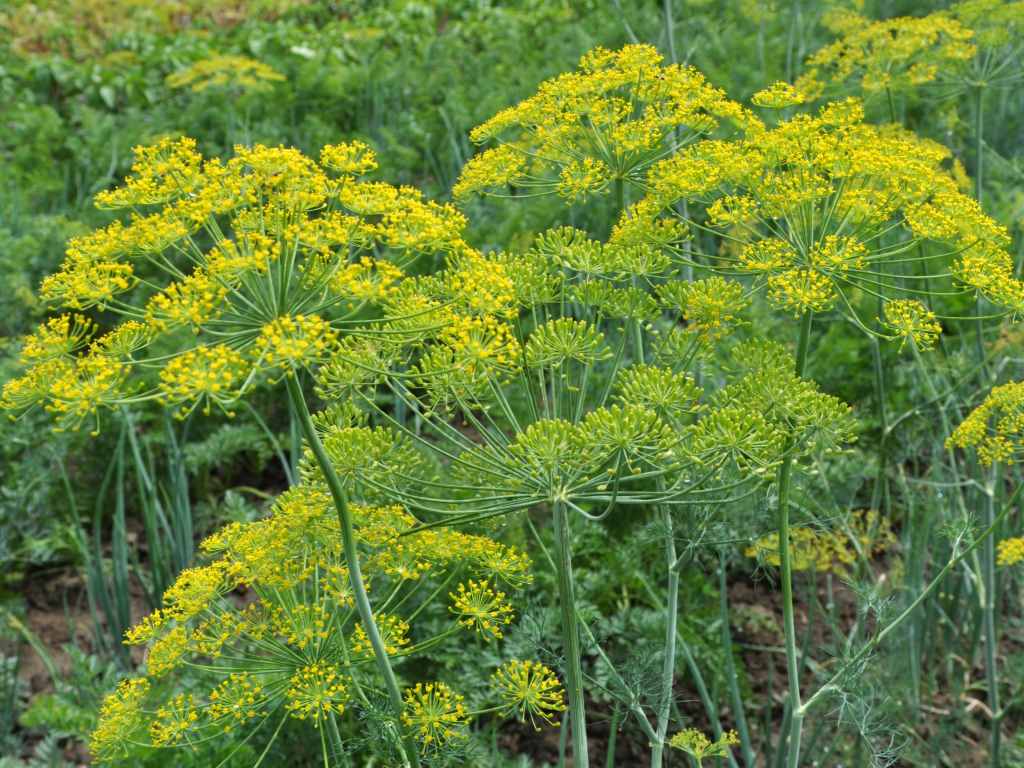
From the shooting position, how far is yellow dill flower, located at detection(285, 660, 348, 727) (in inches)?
84.4

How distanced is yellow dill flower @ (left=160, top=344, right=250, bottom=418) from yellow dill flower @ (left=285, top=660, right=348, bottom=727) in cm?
69

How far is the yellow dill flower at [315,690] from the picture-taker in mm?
2143

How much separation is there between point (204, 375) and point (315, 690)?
2.56 feet

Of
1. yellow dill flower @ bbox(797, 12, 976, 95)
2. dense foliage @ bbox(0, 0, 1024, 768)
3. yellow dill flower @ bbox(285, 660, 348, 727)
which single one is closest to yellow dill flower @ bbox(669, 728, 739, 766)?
dense foliage @ bbox(0, 0, 1024, 768)

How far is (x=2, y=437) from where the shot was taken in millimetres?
4855

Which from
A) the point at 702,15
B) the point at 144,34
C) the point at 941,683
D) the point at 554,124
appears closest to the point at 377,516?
the point at 554,124

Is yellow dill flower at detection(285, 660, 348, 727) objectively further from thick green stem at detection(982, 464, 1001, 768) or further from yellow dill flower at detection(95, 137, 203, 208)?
thick green stem at detection(982, 464, 1001, 768)

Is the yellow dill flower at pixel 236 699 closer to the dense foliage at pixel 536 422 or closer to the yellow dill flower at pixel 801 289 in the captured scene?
the dense foliage at pixel 536 422

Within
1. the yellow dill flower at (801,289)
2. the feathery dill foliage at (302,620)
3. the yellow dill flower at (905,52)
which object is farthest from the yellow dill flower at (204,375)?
the yellow dill flower at (905,52)

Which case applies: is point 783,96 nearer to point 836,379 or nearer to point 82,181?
point 836,379

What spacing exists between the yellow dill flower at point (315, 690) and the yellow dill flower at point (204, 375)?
0.69 metres

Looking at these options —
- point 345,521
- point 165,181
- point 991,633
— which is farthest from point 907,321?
point 991,633

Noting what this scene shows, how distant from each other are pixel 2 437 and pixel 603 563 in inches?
112

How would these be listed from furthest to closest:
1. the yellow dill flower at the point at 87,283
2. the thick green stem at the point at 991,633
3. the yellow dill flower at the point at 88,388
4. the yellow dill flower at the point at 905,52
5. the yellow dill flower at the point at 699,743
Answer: the yellow dill flower at the point at 905,52
the thick green stem at the point at 991,633
the yellow dill flower at the point at 699,743
the yellow dill flower at the point at 87,283
the yellow dill flower at the point at 88,388
